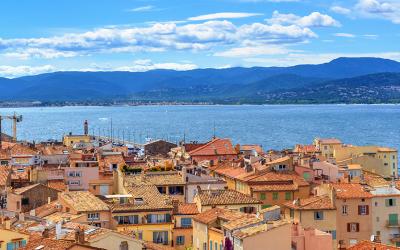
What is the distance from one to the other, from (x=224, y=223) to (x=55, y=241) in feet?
30.2

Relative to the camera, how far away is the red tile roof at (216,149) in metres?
80.7

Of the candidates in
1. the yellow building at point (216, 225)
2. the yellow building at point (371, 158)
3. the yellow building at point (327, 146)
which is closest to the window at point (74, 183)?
the yellow building at point (216, 225)

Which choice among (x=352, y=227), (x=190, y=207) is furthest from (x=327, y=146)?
(x=190, y=207)

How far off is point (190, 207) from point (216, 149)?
40.0 meters

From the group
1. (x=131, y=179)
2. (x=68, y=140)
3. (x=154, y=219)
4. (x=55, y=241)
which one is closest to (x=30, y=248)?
(x=55, y=241)

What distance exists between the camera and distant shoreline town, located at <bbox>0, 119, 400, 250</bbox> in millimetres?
30875

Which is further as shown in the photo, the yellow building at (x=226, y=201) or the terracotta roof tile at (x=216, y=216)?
the yellow building at (x=226, y=201)

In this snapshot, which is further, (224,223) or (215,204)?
(215,204)

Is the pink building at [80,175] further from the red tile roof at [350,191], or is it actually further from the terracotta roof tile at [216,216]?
the terracotta roof tile at [216,216]

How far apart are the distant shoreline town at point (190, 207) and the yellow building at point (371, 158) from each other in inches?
1036

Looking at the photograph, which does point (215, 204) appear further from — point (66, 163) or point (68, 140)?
point (68, 140)

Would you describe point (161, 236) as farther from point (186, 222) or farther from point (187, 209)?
point (187, 209)

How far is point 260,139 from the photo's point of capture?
655 ft

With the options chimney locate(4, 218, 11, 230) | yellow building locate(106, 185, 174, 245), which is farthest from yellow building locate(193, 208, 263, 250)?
chimney locate(4, 218, 11, 230)
